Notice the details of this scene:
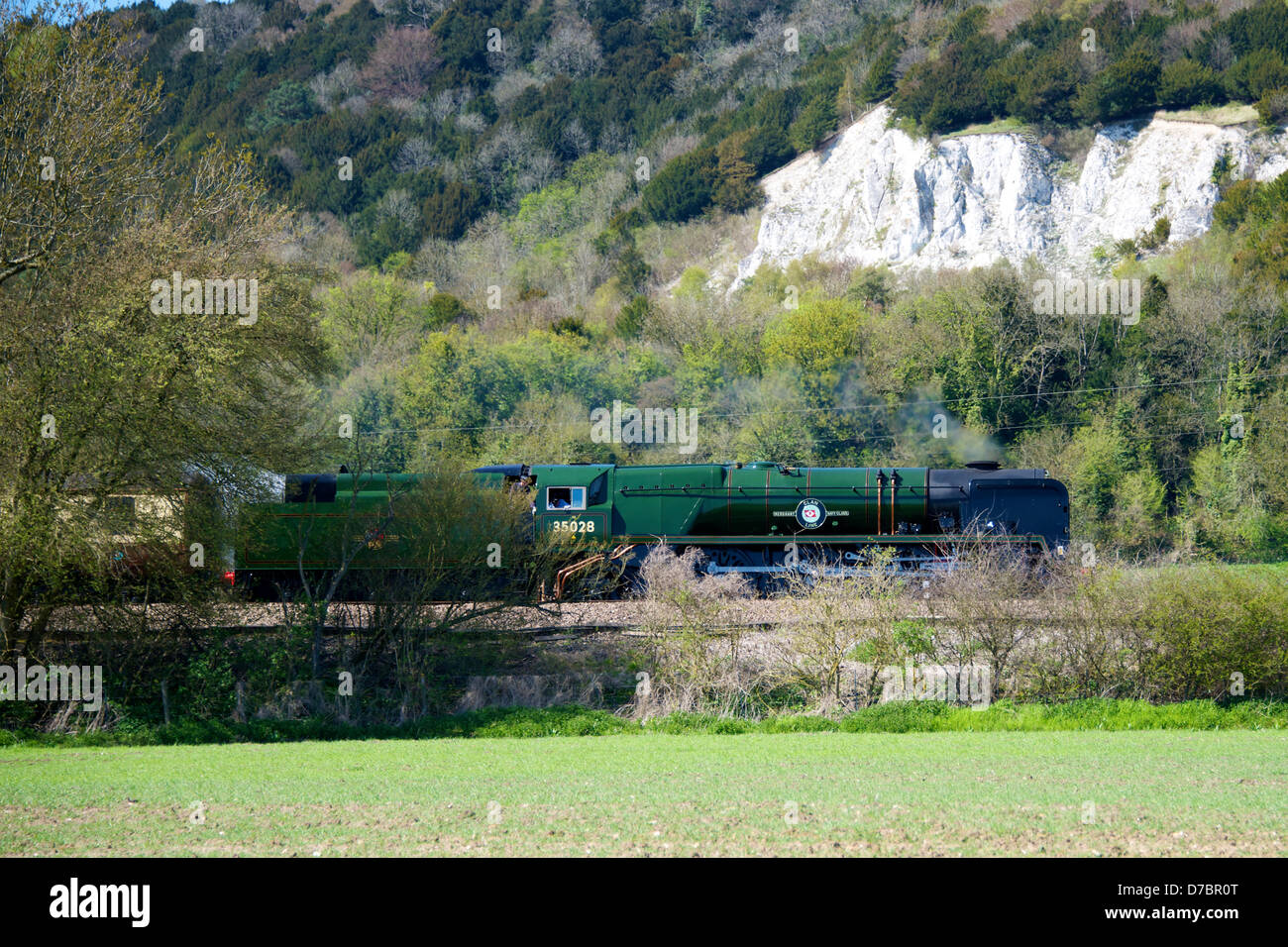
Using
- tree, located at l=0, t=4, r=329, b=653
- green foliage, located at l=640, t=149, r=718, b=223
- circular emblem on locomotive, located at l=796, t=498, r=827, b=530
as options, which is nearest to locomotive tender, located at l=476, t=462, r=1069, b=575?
circular emblem on locomotive, located at l=796, t=498, r=827, b=530

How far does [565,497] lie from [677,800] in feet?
55.2

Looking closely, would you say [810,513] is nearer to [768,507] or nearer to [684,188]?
[768,507]

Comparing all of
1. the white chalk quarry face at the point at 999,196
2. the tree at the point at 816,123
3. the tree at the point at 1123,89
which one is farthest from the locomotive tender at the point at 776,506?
the tree at the point at 816,123

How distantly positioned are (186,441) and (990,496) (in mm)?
19048

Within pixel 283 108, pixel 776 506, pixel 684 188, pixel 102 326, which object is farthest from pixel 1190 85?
pixel 283 108

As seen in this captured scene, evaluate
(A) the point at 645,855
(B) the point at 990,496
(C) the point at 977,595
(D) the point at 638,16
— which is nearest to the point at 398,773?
(A) the point at 645,855

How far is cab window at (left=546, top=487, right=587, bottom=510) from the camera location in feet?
93.0

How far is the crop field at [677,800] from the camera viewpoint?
1014cm

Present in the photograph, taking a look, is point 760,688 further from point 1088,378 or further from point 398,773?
point 1088,378

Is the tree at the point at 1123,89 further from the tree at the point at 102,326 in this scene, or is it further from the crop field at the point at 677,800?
the crop field at the point at 677,800

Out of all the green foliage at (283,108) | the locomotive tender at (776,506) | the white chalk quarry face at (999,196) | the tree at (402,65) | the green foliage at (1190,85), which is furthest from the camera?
the tree at (402,65)

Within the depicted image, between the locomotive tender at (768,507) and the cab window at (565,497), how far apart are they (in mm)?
26

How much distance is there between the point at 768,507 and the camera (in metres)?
28.2

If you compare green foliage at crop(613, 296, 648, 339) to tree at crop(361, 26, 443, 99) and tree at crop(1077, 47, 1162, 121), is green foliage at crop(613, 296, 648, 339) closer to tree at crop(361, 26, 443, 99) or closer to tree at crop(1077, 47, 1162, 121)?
tree at crop(1077, 47, 1162, 121)
